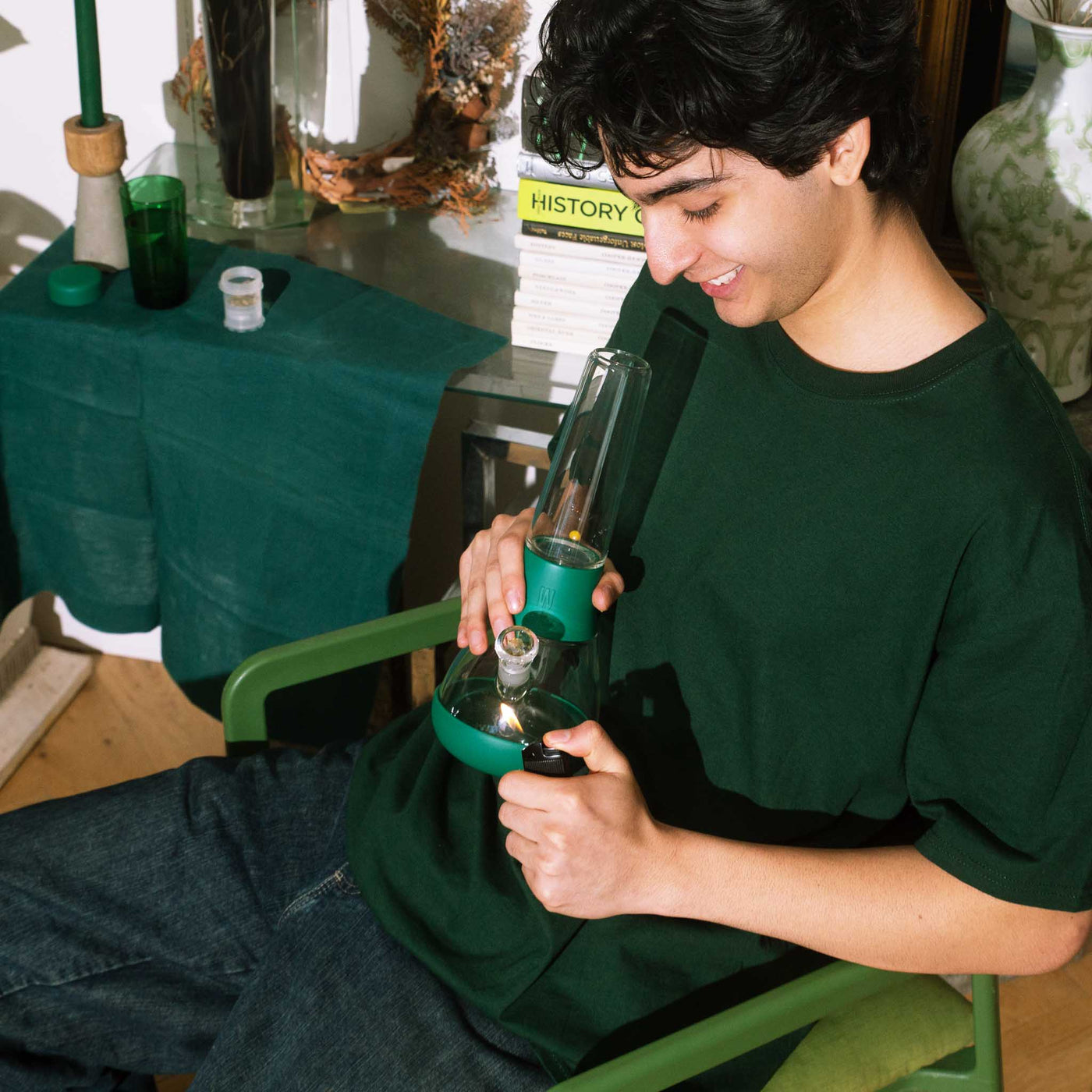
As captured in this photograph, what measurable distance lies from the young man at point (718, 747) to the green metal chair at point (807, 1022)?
51 millimetres

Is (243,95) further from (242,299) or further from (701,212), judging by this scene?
(701,212)

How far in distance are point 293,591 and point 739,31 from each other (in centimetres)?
112

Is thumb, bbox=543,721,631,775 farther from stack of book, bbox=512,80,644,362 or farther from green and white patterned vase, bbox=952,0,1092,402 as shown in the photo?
green and white patterned vase, bbox=952,0,1092,402

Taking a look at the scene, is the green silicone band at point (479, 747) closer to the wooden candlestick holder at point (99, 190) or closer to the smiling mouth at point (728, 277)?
the smiling mouth at point (728, 277)

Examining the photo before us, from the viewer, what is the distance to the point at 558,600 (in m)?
1.05

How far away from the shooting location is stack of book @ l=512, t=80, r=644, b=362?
1.55 metres

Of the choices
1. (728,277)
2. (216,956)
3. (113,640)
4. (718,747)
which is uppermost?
(728,277)

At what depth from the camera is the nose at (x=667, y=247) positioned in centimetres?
97

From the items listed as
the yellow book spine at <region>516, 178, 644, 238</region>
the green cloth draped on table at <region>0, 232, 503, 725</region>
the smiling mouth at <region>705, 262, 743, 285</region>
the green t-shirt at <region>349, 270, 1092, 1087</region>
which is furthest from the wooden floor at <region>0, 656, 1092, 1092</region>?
the smiling mouth at <region>705, 262, 743, 285</region>

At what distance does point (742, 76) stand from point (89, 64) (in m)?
1.11

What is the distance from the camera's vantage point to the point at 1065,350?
5.10ft

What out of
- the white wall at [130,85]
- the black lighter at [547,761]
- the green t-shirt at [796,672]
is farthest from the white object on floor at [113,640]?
the black lighter at [547,761]

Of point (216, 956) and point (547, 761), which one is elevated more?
point (547, 761)

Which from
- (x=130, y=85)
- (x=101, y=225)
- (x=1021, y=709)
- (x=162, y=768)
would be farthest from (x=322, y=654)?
(x=130, y=85)
